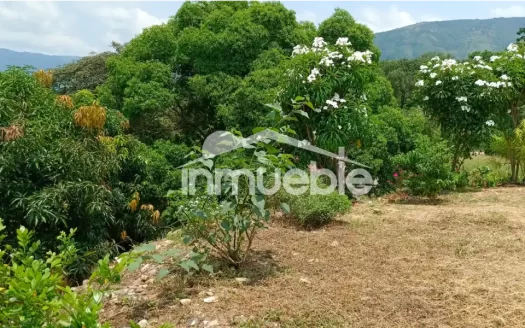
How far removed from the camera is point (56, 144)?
5246 mm

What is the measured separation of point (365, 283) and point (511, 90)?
18.4 ft

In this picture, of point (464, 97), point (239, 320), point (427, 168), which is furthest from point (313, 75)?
point (239, 320)

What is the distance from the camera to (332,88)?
623 cm

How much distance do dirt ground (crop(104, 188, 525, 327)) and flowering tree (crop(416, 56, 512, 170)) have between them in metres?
2.79

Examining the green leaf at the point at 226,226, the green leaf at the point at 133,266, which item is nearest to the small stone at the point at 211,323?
the green leaf at the point at 133,266

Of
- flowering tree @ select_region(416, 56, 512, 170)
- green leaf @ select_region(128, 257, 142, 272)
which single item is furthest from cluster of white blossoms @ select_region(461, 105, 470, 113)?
green leaf @ select_region(128, 257, 142, 272)

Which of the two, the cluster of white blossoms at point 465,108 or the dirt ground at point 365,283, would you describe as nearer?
the dirt ground at point 365,283

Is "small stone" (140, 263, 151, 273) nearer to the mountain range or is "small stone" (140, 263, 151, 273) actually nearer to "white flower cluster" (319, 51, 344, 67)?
"white flower cluster" (319, 51, 344, 67)

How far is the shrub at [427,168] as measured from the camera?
6.09 metres

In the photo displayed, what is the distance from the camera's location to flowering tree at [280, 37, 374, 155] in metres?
6.12

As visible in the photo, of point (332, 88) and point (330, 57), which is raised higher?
point (330, 57)

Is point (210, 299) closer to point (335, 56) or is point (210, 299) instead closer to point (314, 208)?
point (314, 208)

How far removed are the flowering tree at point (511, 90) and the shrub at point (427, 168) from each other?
5.94 feet

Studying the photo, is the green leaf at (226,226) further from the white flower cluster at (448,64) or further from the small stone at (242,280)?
the white flower cluster at (448,64)
